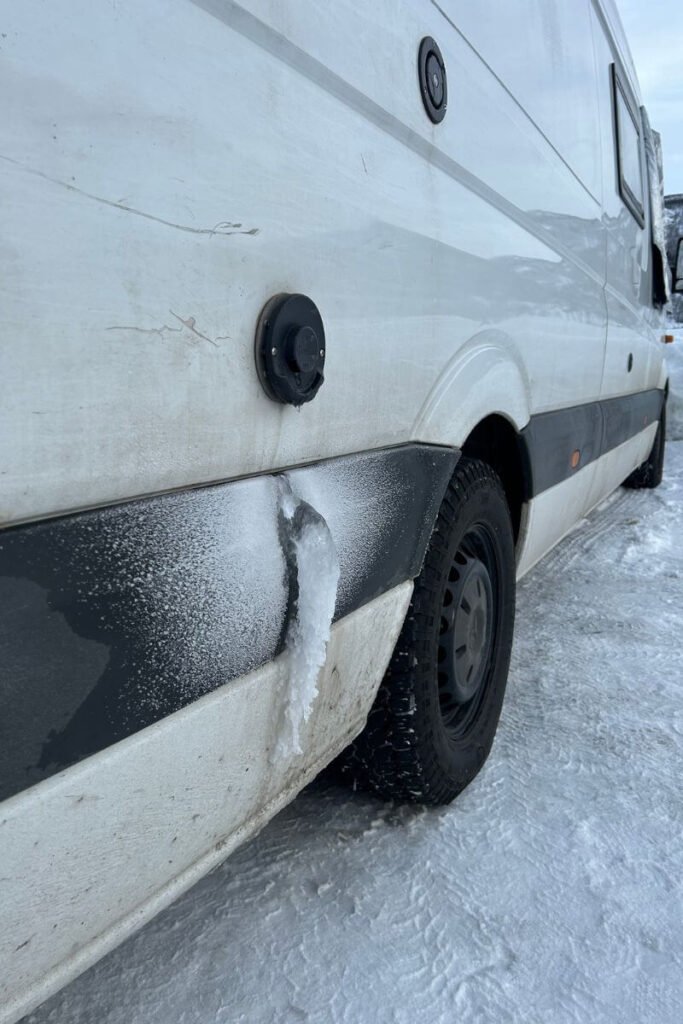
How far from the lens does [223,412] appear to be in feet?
3.52

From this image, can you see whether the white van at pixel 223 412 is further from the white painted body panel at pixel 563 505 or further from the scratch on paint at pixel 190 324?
the white painted body panel at pixel 563 505

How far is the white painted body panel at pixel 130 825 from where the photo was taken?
892mm

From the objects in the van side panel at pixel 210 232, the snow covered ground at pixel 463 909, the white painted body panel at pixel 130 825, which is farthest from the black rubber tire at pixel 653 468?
the white painted body panel at pixel 130 825

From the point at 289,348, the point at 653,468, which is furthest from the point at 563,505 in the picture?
the point at 653,468

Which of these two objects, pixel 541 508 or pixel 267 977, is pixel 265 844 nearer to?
pixel 267 977

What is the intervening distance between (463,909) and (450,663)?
1.71 feet

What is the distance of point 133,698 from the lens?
97 cm

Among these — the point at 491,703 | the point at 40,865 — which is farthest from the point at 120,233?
the point at 491,703

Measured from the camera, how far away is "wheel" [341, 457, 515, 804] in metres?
1.79

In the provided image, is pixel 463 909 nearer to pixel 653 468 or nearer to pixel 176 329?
pixel 176 329

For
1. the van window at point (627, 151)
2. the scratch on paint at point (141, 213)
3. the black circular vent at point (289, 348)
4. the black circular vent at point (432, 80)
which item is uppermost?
the van window at point (627, 151)

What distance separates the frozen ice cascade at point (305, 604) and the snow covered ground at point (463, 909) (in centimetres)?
54

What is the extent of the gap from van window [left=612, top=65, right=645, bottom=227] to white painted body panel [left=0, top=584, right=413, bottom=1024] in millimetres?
2977

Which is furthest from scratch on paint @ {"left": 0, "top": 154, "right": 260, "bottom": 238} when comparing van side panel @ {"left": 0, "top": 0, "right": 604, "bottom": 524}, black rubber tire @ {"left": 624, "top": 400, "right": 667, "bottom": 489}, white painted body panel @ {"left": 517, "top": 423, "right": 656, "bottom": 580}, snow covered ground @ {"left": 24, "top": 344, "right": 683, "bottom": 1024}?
black rubber tire @ {"left": 624, "top": 400, "right": 667, "bottom": 489}
